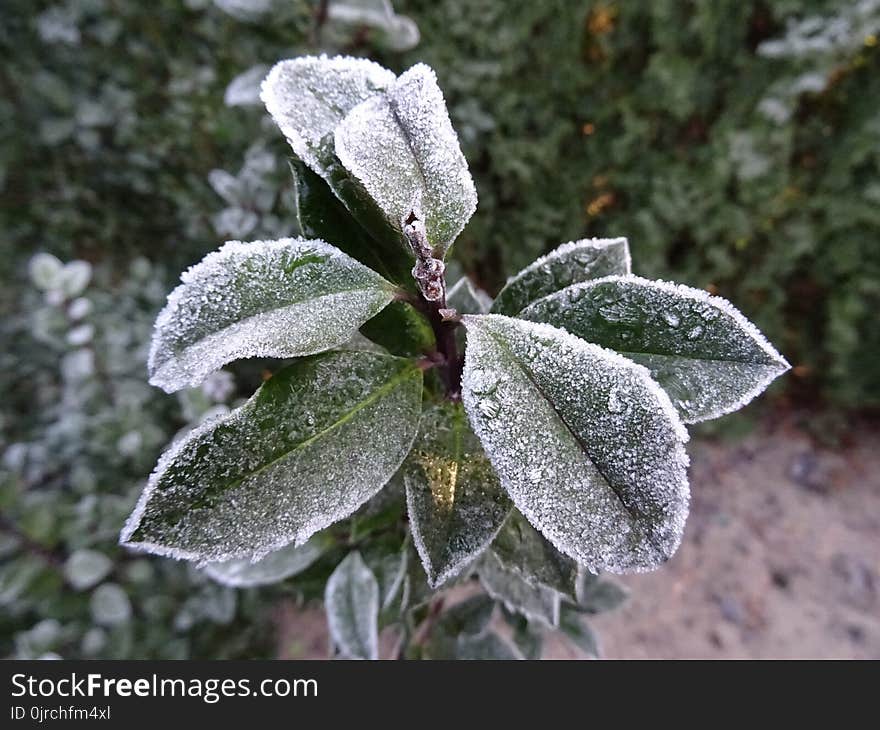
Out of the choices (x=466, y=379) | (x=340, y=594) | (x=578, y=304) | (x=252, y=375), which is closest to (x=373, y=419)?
(x=466, y=379)

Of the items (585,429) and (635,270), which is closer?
(585,429)

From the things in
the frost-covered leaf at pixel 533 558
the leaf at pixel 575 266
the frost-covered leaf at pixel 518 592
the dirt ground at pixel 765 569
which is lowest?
the dirt ground at pixel 765 569

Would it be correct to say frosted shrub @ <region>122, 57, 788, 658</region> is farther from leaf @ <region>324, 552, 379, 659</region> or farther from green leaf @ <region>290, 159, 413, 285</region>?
leaf @ <region>324, 552, 379, 659</region>

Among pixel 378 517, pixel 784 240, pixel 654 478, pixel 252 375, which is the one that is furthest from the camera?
pixel 252 375

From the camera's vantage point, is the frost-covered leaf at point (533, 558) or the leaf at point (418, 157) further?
the frost-covered leaf at point (533, 558)

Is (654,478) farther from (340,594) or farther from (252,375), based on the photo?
(252,375)

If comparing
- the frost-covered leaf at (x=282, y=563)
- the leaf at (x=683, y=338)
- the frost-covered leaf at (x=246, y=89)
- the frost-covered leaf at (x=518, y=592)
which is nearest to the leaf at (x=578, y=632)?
the frost-covered leaf at (x=518, y=592)

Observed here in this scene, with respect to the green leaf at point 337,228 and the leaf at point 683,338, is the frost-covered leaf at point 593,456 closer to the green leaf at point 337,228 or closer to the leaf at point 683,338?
the leaf at point 683,338
